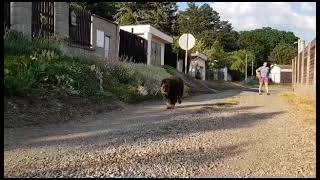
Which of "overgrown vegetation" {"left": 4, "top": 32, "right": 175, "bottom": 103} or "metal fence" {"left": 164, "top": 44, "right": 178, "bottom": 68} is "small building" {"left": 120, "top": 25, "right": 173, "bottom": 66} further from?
"overgrown vegetation" {"left": 4, "top": 32, "right": 175, "bottom": 103}

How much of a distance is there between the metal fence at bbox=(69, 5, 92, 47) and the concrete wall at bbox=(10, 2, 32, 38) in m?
3.83

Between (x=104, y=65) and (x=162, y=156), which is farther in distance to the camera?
(x=104, y=65)

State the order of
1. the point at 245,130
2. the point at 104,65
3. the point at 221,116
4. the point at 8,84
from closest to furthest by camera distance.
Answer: the point at 8,84 → the point at 245,130 → the point at 221,116 → the point at 104,65

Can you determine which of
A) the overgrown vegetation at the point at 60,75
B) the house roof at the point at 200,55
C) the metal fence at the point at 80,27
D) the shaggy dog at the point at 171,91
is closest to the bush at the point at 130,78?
the overgrown vegetation at the point at 60,75

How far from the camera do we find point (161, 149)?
6.51m

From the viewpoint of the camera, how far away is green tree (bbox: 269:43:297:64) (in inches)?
736

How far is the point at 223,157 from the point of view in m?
6.29

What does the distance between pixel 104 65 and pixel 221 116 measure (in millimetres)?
5109

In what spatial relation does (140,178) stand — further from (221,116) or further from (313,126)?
(221,116)

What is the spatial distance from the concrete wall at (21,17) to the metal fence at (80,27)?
383 centimetres

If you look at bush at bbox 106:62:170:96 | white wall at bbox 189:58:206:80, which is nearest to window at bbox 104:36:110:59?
bush at bbox 106:62:170:96

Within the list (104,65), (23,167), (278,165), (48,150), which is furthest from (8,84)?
(104,65)

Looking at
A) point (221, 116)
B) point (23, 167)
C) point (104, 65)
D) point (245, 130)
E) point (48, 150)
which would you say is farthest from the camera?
point (104, 65)

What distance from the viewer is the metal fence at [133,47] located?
2766cm
